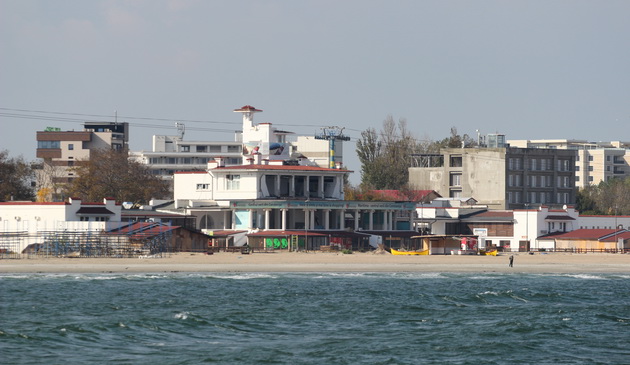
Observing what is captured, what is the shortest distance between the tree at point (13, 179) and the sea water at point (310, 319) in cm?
6179

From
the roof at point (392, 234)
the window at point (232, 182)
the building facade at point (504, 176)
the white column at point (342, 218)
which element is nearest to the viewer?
the roof at point (392, 234)

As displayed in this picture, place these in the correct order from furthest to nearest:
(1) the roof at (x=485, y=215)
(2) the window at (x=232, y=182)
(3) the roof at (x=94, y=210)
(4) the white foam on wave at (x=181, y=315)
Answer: (1) the roof at (x=485, y=215), (2) the window at (x=232, y=182), (3) the roof at (x=94, y=210), (4) the white foam on wave at (x=181, y=315)

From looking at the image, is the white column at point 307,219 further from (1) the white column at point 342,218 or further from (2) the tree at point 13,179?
(2) the tree at point 13,179

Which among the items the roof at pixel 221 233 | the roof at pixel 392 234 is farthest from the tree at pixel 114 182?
the roof at pixel 392 234

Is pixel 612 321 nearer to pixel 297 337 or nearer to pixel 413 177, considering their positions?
pixel 297 337

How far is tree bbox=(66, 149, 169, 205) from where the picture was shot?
138012 millimetres

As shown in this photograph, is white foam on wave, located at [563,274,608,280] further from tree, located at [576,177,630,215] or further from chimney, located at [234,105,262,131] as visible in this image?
tree, located at [576,177,630,215]

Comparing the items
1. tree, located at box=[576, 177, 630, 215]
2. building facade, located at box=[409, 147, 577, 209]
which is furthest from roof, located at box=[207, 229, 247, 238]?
tree, located at box=[576, 177, 630, 215]

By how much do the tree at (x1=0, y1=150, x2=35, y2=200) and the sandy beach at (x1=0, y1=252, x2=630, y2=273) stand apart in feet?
154

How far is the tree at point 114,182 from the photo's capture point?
453 ft

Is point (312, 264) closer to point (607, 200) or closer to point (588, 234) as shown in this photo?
point (588, 234)

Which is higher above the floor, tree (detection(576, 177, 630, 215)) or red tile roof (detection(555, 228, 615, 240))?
tree (detection(576, 177, 630, 215))

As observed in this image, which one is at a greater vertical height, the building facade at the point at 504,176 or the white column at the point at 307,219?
the building facade at the point at 504,176

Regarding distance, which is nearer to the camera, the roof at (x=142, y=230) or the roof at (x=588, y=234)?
the roof at (x=142, y=230)
